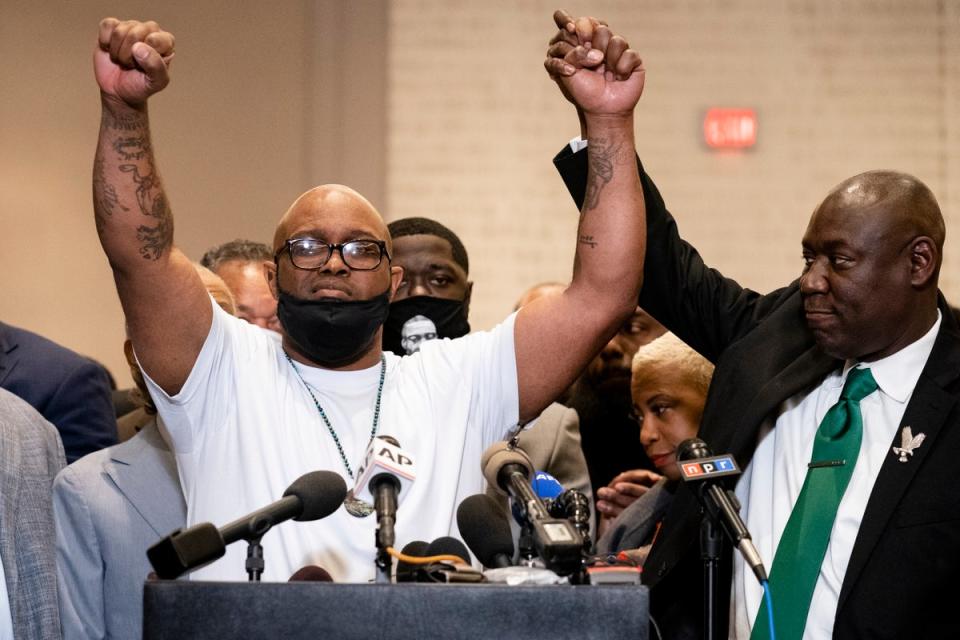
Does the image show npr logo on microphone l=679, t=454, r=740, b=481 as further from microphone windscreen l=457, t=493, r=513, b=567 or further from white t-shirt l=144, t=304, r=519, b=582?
white t-shirt l=144, t=304, r=519, b=582

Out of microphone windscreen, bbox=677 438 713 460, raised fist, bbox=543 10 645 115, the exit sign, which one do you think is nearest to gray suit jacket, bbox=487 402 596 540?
raised fist, bbox=543 10 645 115

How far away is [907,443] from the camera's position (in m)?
2.77

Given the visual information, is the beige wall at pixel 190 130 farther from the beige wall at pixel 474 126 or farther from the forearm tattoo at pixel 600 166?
the forearm tattoo at pixel 600 166

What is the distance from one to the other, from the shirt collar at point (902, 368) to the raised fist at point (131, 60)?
1.70 meters

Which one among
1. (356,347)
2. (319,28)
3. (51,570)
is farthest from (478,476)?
(319,28)

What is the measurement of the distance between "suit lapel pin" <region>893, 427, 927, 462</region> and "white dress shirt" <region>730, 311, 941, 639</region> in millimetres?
18

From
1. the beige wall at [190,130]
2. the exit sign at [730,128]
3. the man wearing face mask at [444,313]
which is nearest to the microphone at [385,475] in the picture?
the man wearing face mask at [444,313]

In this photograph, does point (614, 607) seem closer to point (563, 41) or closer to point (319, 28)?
point (563, 41)

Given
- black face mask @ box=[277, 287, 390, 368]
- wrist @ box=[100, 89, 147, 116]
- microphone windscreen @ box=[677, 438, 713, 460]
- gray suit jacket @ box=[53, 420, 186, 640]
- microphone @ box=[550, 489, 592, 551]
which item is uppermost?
wrist @ box=[100, 89, 147, 116]

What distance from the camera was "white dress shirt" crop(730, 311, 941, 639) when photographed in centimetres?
277

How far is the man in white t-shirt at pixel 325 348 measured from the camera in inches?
109

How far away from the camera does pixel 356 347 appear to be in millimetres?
3018

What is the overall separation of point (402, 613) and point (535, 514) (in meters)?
0.26

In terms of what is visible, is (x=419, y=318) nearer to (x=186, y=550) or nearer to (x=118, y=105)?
(x=118, y=105)
